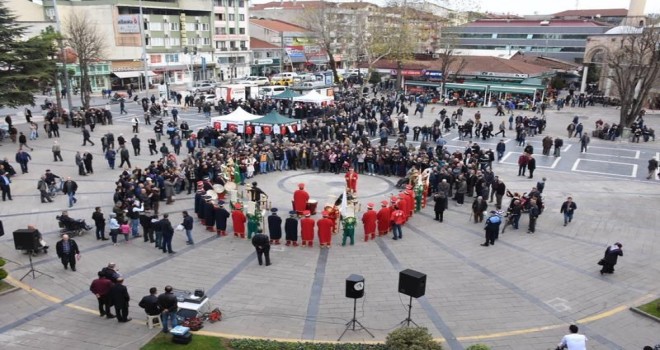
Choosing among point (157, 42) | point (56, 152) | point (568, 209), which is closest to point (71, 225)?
point (56, 152)

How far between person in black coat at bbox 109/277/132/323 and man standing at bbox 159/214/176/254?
398 cm

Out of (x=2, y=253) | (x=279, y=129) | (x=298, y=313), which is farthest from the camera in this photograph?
(x=279, y=129)

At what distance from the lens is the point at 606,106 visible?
54.3 meters

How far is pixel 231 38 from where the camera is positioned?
252 ft

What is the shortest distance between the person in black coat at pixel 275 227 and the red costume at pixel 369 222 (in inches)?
111

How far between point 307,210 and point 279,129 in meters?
13.6

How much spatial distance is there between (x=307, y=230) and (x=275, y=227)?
3.40 feet

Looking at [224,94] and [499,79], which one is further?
[499,79]

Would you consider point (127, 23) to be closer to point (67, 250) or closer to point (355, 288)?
point (67, 250)

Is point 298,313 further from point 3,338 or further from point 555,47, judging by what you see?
point 555,47

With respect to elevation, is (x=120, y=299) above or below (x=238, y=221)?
below

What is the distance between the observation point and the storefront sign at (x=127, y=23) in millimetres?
60656

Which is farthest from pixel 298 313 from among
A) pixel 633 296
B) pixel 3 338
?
pixel 633 296

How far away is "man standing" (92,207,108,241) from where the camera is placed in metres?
16.1
